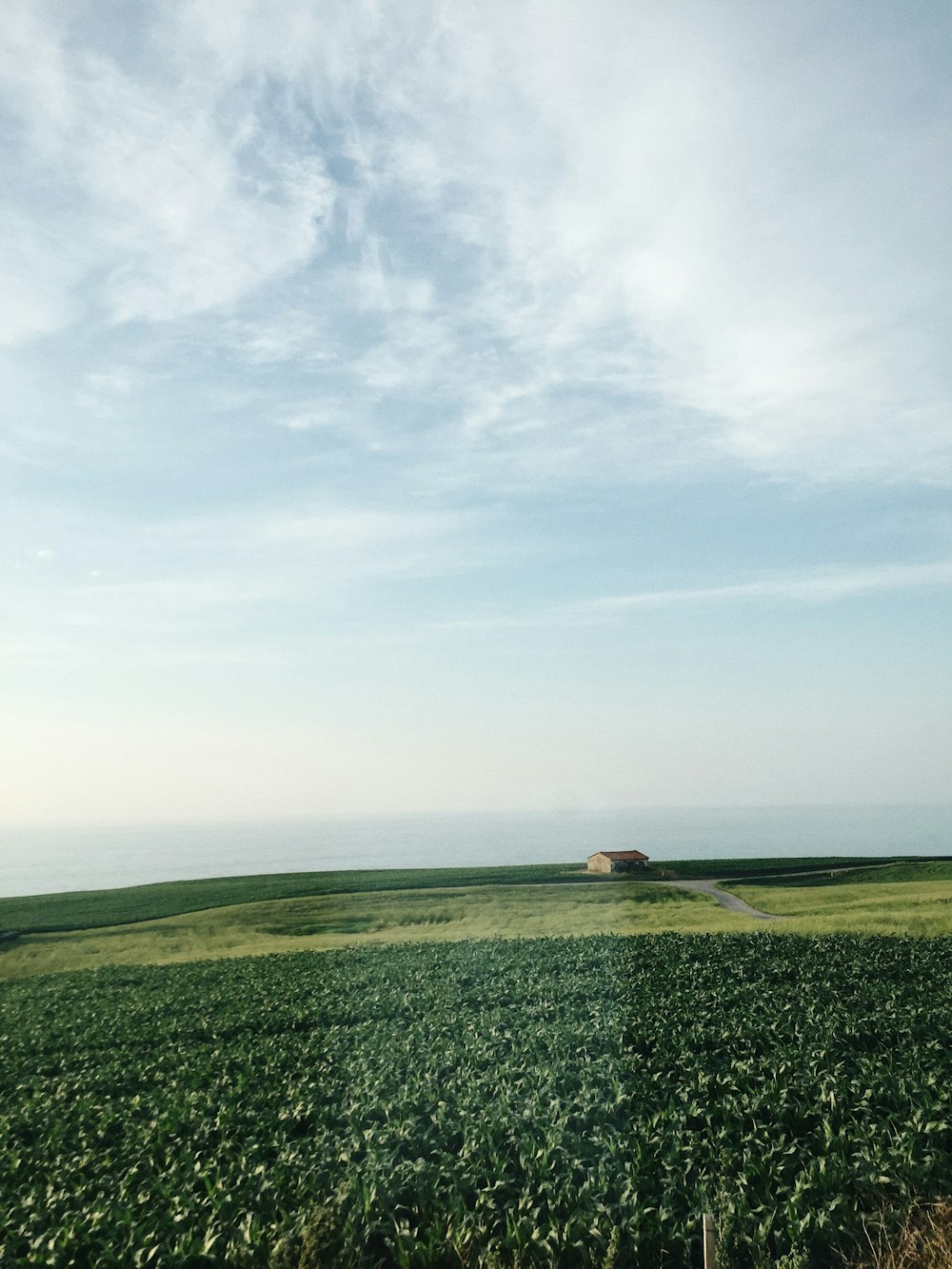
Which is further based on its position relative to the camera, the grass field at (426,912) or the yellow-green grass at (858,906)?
the grass field at (426,912)

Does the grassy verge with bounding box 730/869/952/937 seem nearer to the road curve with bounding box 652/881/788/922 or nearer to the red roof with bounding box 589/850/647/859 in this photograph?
the road curve with bounding box 652/881/788/922

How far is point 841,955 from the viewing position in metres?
28.4

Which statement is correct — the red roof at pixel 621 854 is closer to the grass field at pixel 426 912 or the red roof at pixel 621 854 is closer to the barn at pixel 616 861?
the barn at pixel 616 861

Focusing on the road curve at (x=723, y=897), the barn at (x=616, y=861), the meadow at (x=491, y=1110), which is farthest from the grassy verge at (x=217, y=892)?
the meadow at (x=491, y=1110)

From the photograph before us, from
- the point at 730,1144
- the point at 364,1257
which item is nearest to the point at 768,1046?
the point at 730,1144

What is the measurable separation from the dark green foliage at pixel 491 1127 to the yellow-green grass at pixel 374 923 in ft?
64.8

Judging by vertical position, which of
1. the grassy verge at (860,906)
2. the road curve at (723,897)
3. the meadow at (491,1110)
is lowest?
the road curve at (723,897)

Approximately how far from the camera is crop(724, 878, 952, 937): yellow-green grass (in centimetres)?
3750

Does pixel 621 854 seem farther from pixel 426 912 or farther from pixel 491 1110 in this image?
pixel 491 1110

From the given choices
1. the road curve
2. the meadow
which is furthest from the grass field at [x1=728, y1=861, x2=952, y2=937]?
the meadow

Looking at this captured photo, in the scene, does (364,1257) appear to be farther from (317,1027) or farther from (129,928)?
(129,928)

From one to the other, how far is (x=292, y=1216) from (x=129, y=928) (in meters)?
51.8

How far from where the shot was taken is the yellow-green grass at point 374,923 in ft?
147

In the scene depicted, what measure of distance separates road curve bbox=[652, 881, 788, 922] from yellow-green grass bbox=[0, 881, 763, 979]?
5.15 feet
